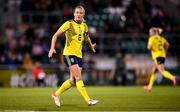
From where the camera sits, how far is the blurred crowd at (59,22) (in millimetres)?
31312

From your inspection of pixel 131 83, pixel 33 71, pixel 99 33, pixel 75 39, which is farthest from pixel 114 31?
pixel 75 39

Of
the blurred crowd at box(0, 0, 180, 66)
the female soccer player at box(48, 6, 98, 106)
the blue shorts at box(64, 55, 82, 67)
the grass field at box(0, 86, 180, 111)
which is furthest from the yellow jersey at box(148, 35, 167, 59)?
the blue shorts at box(64, 55, 82, 67)

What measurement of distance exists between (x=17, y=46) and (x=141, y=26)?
7.37m

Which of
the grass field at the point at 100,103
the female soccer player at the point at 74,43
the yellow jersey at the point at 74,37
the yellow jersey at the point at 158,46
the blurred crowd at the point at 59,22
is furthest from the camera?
the blurred crowd at the point at 59,22

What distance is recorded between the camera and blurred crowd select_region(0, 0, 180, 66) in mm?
31312

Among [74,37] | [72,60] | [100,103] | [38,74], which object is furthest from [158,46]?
[72,60]

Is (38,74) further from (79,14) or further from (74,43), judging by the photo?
(79,14)

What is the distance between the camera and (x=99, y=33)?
105 feet

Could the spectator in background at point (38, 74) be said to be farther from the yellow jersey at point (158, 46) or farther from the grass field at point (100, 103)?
the grass field at point (100, 103)

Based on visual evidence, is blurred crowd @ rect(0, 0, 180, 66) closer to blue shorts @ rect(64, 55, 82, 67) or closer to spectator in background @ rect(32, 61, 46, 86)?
spectator in background @ rect(32, 61, 46, 86)

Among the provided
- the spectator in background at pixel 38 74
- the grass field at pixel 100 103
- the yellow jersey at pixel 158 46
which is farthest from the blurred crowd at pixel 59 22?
the grass field at pixel 100 103

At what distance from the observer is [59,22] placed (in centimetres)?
3241

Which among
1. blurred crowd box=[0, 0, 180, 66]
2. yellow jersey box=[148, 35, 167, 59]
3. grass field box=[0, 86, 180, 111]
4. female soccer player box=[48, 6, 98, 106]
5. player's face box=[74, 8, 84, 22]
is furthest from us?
blurred crowd box=[0, 0, 180, 66]

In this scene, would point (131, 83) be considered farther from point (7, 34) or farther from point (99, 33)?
point (7, 34)
